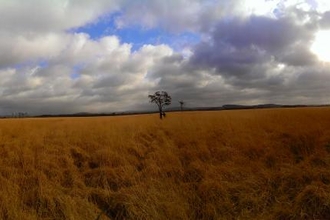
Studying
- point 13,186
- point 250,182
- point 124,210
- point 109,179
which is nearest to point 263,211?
point 250,182

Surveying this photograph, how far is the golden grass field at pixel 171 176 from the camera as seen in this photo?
784 cm

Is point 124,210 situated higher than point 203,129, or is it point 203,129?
point 203,129

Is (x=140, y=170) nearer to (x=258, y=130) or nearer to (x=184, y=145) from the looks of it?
(x=184, y=145)

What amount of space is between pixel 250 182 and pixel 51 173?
228 inches

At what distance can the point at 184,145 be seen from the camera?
546 inches

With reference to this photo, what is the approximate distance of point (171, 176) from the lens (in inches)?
404

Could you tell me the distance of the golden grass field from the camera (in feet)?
25.7

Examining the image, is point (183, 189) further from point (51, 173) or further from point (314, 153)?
point (314, 153)

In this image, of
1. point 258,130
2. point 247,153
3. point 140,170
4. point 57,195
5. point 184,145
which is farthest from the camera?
point 258,130

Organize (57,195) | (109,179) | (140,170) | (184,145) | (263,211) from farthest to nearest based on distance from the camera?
(184,145) → (140,170) → (109,179) → (57,195) → (263,211)

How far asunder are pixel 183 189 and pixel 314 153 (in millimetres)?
5067

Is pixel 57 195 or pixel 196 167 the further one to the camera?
pixel 196 167

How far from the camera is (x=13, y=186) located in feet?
30.9

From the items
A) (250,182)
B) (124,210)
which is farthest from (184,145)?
(124,210)
